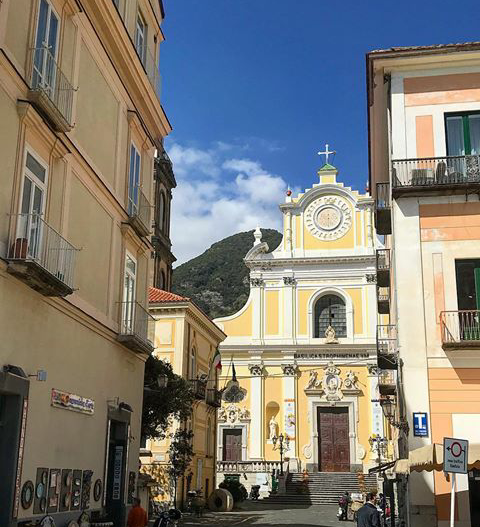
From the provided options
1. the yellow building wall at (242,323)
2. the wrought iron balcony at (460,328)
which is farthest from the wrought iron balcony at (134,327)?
the yellow building wall at (242,323)

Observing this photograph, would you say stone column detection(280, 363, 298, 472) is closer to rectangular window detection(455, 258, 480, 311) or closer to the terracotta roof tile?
the terracotta roof tile

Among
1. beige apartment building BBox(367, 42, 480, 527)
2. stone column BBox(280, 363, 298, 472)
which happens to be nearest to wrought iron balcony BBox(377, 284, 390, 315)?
beige apartment building BBox(367, 42, 480, 527)

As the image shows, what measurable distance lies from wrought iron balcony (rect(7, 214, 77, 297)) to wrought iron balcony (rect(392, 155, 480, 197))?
8266mm

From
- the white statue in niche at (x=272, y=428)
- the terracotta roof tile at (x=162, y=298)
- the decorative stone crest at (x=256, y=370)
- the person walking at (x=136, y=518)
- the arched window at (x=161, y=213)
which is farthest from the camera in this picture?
the decorative stone crest at (x=256, y=370)

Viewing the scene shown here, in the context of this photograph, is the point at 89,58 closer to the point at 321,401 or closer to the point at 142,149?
the point at 142,149

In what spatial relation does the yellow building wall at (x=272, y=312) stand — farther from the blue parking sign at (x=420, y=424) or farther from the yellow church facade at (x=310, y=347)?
the blue parking sign at (x=420, y=424)

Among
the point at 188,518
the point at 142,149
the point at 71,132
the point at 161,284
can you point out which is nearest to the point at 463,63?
the point at 142,149

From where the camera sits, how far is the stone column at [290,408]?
41062mm

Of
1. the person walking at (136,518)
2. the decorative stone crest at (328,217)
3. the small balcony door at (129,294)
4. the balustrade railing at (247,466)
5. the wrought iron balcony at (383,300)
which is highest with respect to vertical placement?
the decorative stone crest at (328,217)

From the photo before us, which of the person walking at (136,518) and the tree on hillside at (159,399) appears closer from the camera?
the person walking at (136,518)

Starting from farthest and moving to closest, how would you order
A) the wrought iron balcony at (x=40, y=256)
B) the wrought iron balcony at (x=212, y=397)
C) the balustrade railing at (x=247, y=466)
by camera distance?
the balustrade railing at (x=247, y=466)
the wrought iron balcony at (x=212, y=397)
the wrought iron balcony at (x=40, y=256)

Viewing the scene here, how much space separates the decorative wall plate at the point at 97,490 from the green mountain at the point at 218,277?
7801 cm

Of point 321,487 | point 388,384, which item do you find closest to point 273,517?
point 388,384

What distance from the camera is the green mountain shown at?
324ft
